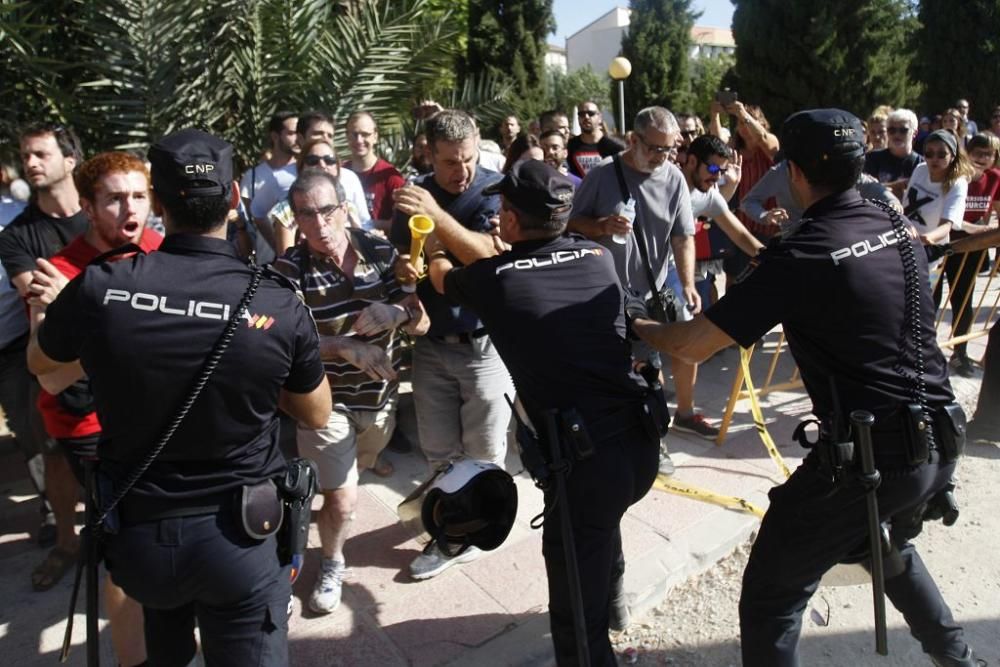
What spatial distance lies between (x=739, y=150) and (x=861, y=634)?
4794mm

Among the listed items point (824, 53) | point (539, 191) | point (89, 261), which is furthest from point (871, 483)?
point (824, 53)

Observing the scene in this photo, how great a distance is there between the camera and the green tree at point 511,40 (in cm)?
1998

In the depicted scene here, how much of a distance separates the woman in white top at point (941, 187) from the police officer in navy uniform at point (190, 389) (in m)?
5.36

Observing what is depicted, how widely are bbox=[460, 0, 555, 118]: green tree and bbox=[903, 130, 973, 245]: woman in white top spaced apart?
1478cm

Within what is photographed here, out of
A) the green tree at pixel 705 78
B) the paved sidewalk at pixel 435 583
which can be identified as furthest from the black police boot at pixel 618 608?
the green tree at pixel 705 78

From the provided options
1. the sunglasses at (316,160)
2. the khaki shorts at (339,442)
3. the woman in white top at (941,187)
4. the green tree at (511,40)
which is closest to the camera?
the khaki shorts at (339,442)

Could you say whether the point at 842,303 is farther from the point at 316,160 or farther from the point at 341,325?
the point at 316,160

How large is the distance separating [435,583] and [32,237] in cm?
242

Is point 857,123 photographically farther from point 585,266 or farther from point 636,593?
point 636,593

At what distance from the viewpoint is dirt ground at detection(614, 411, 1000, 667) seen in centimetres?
309

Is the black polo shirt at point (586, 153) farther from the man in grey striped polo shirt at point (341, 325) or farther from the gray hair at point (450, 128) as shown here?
the man in grey striped polo shirt at point (341, 325)

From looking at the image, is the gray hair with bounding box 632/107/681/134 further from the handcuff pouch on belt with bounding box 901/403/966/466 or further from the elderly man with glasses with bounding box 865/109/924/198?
the elderly man with glasses with bounding box 865/109/924/198

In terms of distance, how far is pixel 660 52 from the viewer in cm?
2703

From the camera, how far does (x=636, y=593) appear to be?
11.0 feet
